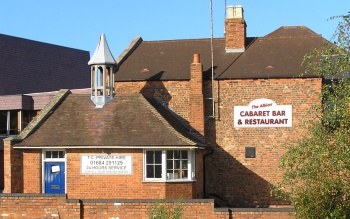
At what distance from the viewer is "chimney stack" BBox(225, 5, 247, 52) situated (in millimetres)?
34250

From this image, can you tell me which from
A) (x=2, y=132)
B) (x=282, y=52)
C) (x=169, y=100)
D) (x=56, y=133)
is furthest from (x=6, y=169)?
(x=282, y=52)

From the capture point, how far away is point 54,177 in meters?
28.8

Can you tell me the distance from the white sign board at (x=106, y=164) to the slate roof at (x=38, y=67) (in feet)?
71.5

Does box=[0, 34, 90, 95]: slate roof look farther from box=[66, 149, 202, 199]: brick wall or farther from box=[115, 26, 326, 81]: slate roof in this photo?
box=[66, 149, 202, 199]: brick wall

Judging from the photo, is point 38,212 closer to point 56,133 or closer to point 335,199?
point 56,133

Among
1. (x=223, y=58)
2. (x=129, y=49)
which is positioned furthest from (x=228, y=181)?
(x=129, y=49)

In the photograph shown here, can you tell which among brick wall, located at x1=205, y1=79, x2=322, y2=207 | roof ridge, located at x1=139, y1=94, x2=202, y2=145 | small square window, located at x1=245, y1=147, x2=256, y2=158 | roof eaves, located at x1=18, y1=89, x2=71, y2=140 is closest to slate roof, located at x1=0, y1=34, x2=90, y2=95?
roof eaves, located at x1=18, y1=89, x2=71, y2=140

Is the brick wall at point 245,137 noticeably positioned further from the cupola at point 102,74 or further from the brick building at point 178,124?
the cupola at point 102,74

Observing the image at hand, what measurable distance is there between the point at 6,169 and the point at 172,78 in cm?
894

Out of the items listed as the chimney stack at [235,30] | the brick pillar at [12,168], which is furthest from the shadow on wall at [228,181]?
the brick pillar at [12,168]

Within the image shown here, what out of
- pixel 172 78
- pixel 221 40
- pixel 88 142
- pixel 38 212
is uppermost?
pixel 221 40

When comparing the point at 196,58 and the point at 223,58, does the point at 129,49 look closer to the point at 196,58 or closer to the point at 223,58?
the point at 223,58

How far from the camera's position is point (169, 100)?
32.8 metres

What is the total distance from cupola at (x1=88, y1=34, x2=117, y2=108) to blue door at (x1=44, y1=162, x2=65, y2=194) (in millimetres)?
3497
